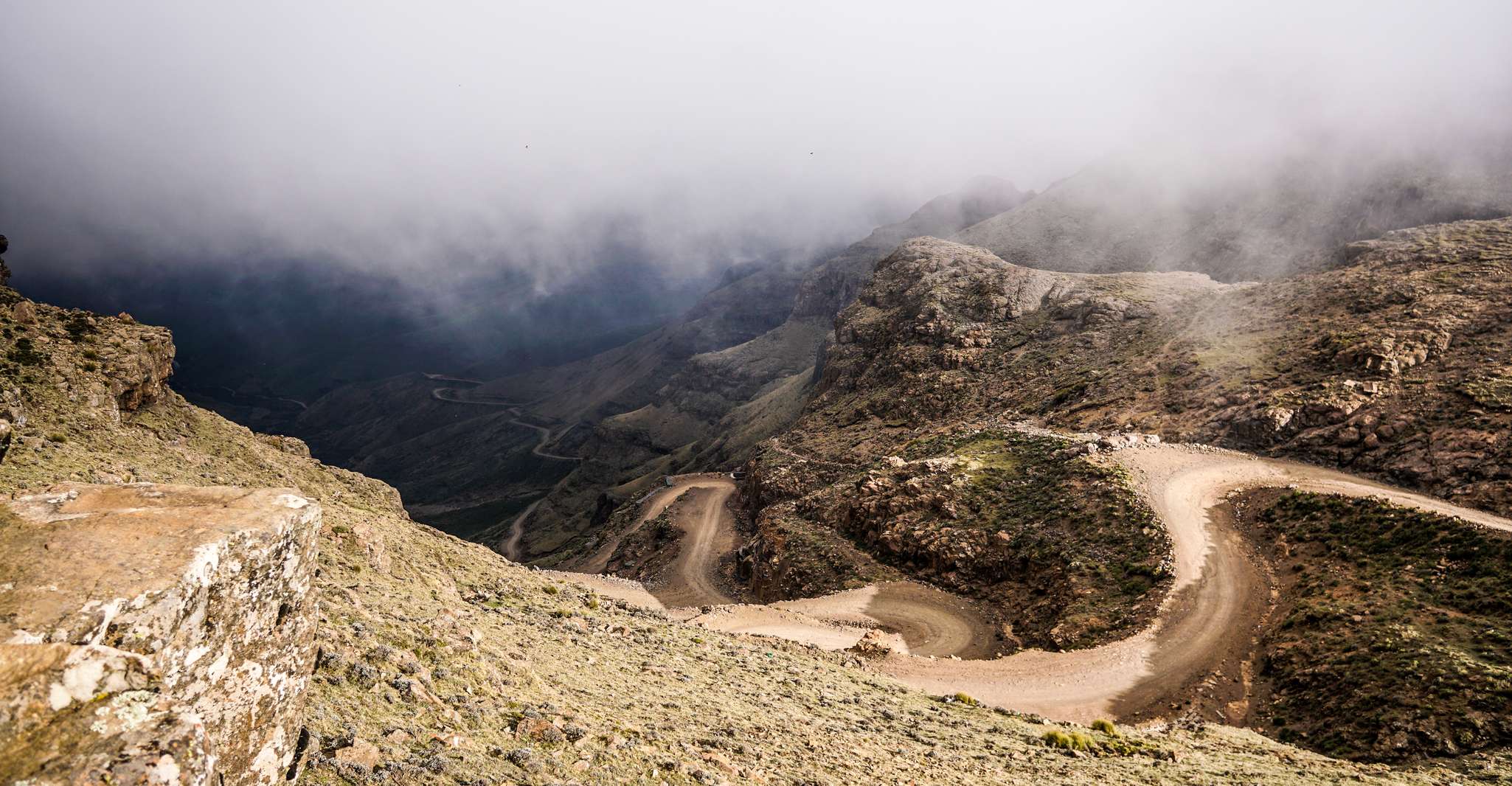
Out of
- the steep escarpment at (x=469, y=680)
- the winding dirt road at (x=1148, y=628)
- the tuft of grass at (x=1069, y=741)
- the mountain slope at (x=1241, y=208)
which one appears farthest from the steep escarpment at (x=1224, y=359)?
the mountain slope at (x=1241, y=208)

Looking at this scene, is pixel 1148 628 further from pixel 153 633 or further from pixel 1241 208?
pixel 1241 208

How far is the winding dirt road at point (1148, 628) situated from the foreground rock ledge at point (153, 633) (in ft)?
82.2

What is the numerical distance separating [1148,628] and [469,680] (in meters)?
28.2

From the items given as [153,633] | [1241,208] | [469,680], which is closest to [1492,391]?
[469,680]

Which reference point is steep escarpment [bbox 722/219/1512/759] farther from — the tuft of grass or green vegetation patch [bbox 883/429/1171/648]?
the tuft of grass

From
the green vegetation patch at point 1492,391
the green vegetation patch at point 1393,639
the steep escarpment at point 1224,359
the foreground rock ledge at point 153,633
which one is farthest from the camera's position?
the steep escarpment at point 1224,359

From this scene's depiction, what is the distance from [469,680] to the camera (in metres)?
12.1

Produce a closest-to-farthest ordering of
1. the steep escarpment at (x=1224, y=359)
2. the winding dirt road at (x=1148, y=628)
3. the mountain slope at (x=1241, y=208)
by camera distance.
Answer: the winding dirt road at (x=1148, y=628), the steep escarpment at (x=1224, y=359), the mountain slope at (x=1241, y=208)

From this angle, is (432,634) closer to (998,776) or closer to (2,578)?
(2,578)

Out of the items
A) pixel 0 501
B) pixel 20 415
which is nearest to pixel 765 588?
pixel 20 415

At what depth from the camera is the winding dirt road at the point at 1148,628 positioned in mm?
25328

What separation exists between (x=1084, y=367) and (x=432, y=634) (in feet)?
199

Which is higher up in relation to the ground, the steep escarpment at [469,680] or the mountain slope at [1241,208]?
the mountain slope at [1241,208]

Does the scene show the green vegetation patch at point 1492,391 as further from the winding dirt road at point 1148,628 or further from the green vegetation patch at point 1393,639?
the green vegetation patch at point 1393,639
